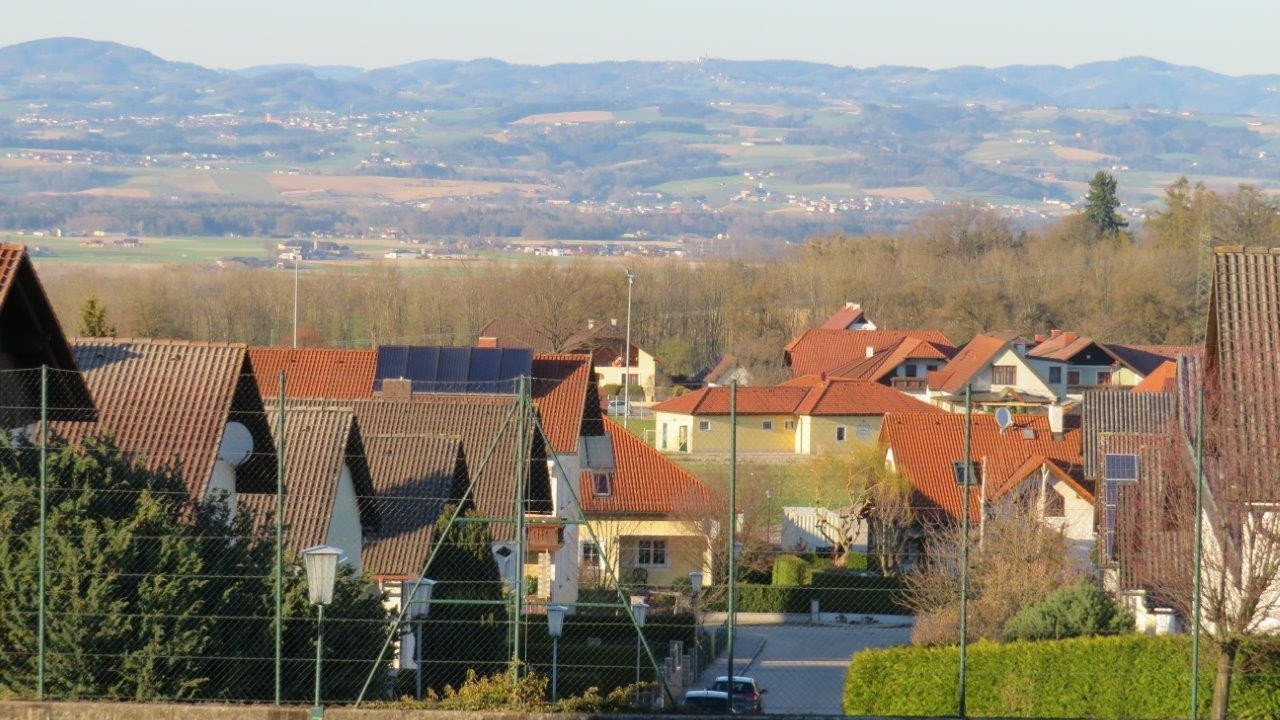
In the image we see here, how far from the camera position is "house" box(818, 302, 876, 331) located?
305 ft

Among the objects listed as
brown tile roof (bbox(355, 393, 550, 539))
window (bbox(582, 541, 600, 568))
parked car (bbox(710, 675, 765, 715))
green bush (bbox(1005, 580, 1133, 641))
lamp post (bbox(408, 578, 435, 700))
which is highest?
brown tile roof (bbox(355, 393, 550, 539))

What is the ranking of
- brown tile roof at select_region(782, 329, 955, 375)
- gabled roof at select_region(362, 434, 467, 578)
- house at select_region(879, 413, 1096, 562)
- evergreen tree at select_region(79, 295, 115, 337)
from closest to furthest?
gabled roof at select_region(362, 434, 467, 578), evergreen tree at select_region(79, 295, 115, 337), house at select_region(879, 413, 1096, 562), brown tile roof at select_region(782, 329, 955, 375)

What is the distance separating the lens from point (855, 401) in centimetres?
6300

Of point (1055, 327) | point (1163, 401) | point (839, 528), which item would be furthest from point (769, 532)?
point (1055, 327)

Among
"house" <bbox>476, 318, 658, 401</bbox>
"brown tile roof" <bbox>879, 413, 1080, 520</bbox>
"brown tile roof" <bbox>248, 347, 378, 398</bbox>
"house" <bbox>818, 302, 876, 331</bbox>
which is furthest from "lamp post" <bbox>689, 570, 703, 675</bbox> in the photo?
"house" <bbox>818, 302, 876, 331</bbox>

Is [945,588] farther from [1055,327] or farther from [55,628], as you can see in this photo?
[1055,327]

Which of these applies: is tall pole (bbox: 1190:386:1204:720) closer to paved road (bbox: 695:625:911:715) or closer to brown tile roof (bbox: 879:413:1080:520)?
paved road (bbox: 695:625:911:715)

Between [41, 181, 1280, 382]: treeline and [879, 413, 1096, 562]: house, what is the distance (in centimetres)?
4185

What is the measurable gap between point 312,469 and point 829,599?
1378 centimetres

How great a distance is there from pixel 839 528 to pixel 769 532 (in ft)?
6.79

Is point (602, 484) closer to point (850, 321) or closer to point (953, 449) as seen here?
point (953, 449)

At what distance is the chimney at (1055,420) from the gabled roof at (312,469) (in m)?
24.6

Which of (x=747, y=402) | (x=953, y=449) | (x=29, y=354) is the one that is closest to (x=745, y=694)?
(x=29, y=354)

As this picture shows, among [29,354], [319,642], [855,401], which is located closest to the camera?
[319,642]
